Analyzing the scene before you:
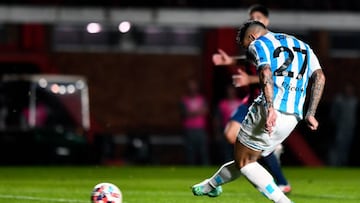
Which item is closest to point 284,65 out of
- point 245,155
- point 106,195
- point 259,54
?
point 259,54

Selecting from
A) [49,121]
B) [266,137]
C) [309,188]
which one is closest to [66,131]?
[49,121]

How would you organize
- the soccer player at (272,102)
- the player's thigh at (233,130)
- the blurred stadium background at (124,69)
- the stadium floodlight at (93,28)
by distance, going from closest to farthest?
1. the soccer player at (272,102)
2. the player's thigh at (233,130)
3. the blurred stadium background at (124,69)
4. the stadium floodlight at (93,28)

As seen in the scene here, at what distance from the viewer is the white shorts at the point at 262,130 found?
1047 centimetres

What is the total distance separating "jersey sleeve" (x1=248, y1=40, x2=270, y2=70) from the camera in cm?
1038

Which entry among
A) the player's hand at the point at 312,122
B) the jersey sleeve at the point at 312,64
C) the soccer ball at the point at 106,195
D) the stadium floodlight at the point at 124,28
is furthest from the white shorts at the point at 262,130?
the stadium floodlight at the point at 124,28

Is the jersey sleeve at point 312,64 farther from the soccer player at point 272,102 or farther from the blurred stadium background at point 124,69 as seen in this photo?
the blurred stadium background at point 124,69

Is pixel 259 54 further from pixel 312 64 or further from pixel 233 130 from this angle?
pixel 233 130

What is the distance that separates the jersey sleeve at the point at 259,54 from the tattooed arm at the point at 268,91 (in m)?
0.05

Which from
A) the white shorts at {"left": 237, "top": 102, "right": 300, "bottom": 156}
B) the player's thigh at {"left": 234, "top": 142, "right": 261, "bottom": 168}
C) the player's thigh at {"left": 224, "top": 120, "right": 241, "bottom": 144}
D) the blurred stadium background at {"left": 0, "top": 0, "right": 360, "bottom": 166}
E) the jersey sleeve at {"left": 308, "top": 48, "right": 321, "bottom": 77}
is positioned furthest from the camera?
the blurred stadium background at {"left": 0, "top": 0, "right": 360, "bottom": 166}

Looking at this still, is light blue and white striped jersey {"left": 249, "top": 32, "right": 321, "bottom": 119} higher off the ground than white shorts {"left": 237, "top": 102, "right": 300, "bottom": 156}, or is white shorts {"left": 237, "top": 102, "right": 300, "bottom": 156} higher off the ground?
light blue and white striped jersey {"left": 249, "top": 32, "right": 321, "bottom": 119}

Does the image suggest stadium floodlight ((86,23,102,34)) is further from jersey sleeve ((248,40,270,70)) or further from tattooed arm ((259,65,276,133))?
tattooed arm ((259,65,276,133))

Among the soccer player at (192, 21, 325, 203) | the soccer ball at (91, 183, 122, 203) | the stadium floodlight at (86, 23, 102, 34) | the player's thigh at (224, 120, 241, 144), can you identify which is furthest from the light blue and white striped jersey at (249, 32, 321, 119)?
the stadium floodlight at (86, 23, 102, 34)

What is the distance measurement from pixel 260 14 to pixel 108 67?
17.3m

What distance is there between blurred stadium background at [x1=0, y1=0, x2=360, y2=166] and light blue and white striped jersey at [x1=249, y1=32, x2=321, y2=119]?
14202 millimetres
